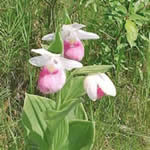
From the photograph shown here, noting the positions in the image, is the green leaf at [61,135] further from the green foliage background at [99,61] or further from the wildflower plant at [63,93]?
the green foliage background at [99,61]

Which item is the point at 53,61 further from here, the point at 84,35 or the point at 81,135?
the point at 81,135

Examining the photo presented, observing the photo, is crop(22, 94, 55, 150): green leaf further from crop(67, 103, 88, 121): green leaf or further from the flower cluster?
the flower cluster

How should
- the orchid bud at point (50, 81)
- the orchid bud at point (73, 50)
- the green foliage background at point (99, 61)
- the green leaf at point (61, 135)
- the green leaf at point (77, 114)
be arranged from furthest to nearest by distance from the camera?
the green foliage background at point (99, 61) < the green leaf at point (77, 114) < the green leaf at point (61, 135) < the orchid bud at point (73, 50) < the orchid bud at point (50, 81)

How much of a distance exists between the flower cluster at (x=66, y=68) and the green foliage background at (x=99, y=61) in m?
0.41

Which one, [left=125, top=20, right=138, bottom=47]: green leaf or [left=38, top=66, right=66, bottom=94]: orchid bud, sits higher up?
[left=125, top=20, right=138, bottom=47]: green leaf

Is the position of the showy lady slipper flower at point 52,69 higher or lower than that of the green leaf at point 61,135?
higher

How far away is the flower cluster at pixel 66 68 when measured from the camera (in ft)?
3.71

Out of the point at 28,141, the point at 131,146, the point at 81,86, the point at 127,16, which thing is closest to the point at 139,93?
the point at 131,146

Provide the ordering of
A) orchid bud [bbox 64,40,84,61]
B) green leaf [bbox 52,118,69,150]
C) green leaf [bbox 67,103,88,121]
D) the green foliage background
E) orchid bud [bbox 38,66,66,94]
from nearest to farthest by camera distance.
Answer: orchid bud [bbox 38,66,66,94] → orchid bud [bbox 64,40,84,61] → green leaf [bbox 52,118,69,150] → green leaf [bbox 67,103,88,121] → the green foliage background

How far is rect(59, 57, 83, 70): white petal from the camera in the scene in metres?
1.18

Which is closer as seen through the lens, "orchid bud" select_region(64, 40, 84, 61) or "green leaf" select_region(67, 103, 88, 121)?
"orchid bud" select_region(64, 40, 84, 61)

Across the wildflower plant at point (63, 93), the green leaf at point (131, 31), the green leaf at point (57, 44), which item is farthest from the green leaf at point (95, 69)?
the green leaf at point (131, 31)

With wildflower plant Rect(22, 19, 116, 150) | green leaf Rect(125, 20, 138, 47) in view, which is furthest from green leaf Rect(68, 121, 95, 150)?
green leaf Rect(125, 20, 138, 47)

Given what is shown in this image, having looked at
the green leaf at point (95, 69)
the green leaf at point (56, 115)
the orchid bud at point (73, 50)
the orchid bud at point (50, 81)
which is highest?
the orchid bud at point (73, 50)
